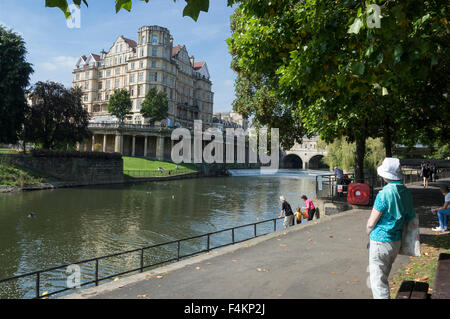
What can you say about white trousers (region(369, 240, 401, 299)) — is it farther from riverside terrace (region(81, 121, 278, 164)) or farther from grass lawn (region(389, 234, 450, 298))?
riverside terrace (region(81, 121, 278, 164))

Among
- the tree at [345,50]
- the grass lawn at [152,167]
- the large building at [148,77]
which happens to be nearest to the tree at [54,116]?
the grass lawn at [152,167]

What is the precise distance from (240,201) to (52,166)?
24.6m

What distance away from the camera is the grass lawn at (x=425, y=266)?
627cm

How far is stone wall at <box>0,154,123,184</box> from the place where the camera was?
39438mm

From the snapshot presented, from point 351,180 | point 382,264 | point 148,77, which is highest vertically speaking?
point 148,77

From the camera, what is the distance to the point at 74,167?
141 feet

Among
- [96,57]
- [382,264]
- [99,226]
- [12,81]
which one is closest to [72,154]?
[12,81]

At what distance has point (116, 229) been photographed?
19.2m

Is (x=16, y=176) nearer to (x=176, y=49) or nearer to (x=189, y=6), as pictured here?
(x=189, y=6)

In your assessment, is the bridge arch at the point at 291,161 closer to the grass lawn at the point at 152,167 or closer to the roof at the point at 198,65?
the roof at the point at 198,65

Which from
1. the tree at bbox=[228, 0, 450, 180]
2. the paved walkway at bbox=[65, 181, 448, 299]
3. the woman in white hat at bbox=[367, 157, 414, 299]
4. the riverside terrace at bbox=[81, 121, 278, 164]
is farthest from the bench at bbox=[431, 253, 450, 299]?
the riverside terrace at bbox=[81, 121, 278, 164]

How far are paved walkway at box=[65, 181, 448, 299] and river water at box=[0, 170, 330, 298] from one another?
560 cm

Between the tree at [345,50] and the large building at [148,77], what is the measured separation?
67.8m

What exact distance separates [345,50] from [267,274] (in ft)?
16.4
